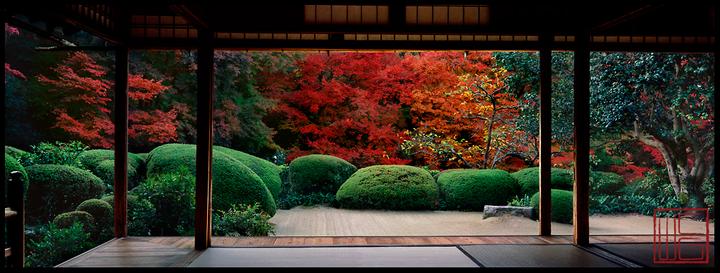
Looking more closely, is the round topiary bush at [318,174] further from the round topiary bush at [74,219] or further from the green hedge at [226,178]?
the round topiary bush at [74,219]

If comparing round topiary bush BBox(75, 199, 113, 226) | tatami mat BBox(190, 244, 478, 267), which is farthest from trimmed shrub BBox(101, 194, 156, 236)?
tatami mat BBox(190, 244, 478, 267)

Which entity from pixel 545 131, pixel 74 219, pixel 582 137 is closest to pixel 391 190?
pixel 545 131

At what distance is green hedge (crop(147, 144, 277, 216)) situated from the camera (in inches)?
340

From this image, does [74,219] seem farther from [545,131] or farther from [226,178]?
[545,131]

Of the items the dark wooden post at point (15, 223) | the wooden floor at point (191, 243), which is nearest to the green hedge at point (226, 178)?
the wooden floor at point (191, 243)

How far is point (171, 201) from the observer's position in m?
7.71

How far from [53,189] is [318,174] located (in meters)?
5.38

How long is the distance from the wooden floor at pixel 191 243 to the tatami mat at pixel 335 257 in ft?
0.75

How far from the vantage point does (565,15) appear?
247 inches

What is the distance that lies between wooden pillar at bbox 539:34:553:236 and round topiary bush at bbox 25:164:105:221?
6.78m

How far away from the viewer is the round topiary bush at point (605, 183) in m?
11.8

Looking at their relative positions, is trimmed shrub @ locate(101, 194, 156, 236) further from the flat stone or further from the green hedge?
the flat stone

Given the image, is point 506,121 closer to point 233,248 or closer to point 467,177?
point 467,177

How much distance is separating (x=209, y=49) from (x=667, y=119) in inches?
354
